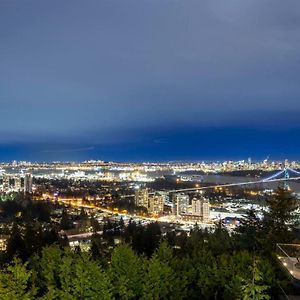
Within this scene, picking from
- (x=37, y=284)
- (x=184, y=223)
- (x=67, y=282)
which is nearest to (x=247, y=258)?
(x=67, y=282)

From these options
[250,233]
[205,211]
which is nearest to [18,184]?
[205,211]

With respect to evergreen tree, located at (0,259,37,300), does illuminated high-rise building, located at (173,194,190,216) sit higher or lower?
higher

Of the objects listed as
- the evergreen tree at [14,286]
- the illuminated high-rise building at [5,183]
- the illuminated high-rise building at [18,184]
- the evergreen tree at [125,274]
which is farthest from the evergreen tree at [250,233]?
the illuminated high-rise building at [5,183]

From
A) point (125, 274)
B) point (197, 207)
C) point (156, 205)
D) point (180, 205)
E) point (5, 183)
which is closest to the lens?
point (125, 274)

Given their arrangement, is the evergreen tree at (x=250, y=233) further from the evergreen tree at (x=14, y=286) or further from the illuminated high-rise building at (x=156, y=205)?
the illuminated high-rise building at (x=156, y=205)

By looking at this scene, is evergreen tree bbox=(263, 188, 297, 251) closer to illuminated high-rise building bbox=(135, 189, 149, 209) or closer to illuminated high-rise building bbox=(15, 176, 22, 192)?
illuminated high-rise building bbox=(135, 189, 149, 209)

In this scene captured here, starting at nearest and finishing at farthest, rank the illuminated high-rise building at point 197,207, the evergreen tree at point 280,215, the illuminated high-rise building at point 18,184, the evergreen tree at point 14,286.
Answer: the evergreen tree at point 14,286 < the evergreen tree at point 280,215 < the illuminated high-rise building at point 197,207 < the illuminated high-rise building at point 18,184

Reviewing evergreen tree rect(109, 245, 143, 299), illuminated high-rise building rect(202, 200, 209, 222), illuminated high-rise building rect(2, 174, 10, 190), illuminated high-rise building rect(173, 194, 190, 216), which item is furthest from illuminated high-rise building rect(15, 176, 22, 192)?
evergreen tree rect(109, 245, 143, 299)

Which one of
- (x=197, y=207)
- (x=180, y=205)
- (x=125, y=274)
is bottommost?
(x=125, y=274)

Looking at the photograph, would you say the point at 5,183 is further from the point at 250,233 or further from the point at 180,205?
the point at 250,233

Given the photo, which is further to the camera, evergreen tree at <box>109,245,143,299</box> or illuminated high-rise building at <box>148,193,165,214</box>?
illuminated high-rise building at <box>148,193,165,214</box>

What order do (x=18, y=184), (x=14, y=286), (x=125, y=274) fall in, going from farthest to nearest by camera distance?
(x=18, y=184)
(x=125, y=274)
(x=14, y=286)
